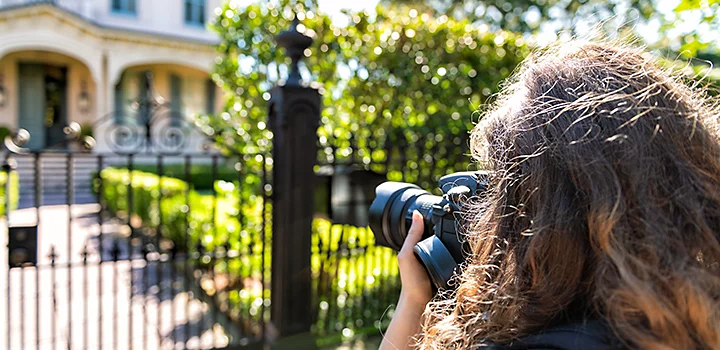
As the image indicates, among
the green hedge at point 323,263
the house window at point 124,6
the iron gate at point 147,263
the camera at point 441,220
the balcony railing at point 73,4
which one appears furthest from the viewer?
the house window at point 124,6

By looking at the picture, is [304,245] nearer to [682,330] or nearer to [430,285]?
[430,285]

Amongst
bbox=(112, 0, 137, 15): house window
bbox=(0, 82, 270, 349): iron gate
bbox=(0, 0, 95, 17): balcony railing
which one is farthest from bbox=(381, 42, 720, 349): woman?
bbox=(112, 0, 137, 15): house window

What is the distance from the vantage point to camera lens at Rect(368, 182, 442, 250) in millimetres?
1294

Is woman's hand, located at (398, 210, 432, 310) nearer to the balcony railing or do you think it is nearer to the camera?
the camera

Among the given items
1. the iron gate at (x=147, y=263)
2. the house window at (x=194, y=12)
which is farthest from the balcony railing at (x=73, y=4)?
the iron gate at (x=147, y=263)

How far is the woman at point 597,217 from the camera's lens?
0.75 m

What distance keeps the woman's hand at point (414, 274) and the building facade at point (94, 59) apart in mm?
14170

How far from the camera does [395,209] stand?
1357mm

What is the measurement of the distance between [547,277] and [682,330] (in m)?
0.20

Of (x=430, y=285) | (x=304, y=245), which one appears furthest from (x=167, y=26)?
(x=430, y=285)

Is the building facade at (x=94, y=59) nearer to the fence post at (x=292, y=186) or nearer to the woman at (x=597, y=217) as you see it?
the fence post at (x=292, y=186)

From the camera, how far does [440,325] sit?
98cm

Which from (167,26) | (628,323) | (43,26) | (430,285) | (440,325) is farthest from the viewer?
(167,26)

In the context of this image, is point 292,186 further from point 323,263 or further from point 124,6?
point 124,6
